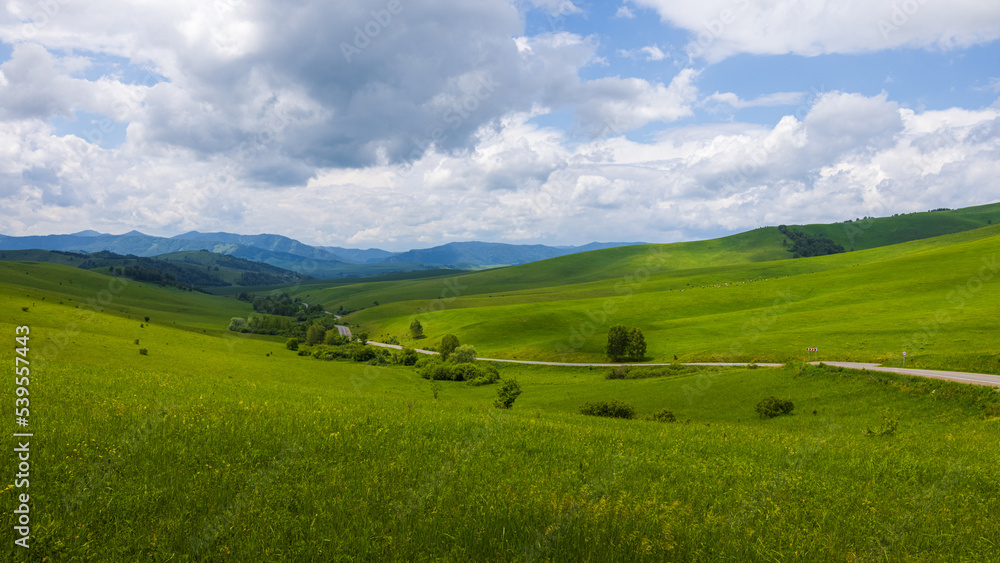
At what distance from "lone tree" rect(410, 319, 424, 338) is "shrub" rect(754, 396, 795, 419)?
130 m

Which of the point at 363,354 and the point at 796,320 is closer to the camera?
the point at 796,320

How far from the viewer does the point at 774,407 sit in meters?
44.2

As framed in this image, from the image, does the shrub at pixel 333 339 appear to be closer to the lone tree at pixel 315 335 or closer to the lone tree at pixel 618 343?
the lone tree at pixel 315 335

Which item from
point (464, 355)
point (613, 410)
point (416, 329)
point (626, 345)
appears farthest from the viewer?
point (416, 329)

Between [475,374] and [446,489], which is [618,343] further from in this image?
[446,489]

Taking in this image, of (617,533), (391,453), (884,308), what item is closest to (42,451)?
(391,453)

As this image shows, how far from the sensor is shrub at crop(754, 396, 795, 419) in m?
44.0

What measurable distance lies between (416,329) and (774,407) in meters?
135

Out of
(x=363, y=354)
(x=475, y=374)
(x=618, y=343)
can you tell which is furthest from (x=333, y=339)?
(x=618, y=343)

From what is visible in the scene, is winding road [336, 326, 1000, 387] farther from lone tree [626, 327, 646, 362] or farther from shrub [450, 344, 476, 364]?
shrub [450, 344, 476, 364]

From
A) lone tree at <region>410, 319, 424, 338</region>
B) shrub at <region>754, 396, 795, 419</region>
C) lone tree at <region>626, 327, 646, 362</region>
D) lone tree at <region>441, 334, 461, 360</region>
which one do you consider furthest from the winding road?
shrub at <region>754, 396, 795, 419</region>

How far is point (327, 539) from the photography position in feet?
22.0

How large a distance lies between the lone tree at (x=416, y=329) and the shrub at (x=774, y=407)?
130m

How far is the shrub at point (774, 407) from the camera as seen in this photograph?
44.0 metres
